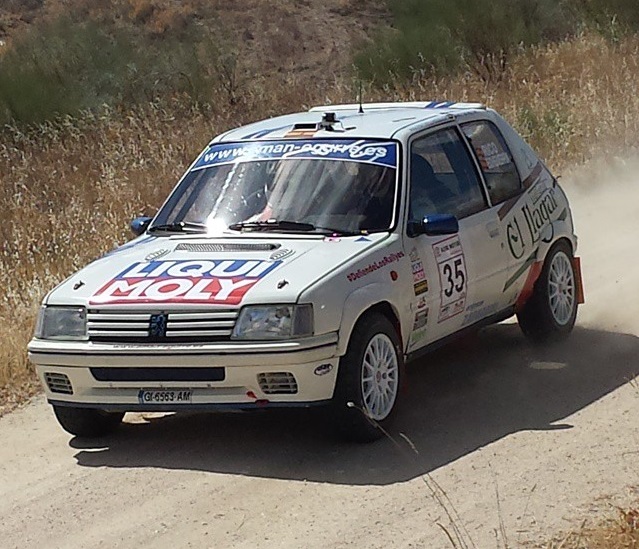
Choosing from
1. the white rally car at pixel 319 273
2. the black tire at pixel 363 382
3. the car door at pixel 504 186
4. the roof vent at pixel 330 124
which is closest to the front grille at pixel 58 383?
the white rally car at pixel 319 273

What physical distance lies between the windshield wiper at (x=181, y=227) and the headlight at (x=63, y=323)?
1.10 m

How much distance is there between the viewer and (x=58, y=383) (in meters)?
7.14

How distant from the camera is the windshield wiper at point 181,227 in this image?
7914 millimetres

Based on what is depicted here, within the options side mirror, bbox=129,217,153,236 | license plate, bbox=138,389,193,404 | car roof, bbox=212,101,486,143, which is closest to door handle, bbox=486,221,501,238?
car roof, bbox=212,101,486,143

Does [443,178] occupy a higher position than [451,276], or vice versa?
[443,178]

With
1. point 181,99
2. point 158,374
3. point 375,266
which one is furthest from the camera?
point 181,99

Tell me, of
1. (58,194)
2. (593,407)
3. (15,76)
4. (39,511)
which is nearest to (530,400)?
(593,407)

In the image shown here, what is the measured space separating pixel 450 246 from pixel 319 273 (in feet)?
4.35

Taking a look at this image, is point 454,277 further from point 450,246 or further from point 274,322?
point 274,322

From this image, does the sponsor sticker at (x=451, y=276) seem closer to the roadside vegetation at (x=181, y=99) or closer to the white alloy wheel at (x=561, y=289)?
the white alloy wheel at (x=561, y=289)

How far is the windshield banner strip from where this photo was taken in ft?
26.2

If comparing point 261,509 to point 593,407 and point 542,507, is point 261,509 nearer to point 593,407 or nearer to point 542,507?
point 542,507

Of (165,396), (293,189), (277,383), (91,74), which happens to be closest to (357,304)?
(277,383)

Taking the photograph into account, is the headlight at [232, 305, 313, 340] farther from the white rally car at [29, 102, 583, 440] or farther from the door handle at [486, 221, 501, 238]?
the door handle at [486, 221, 501, 238]
